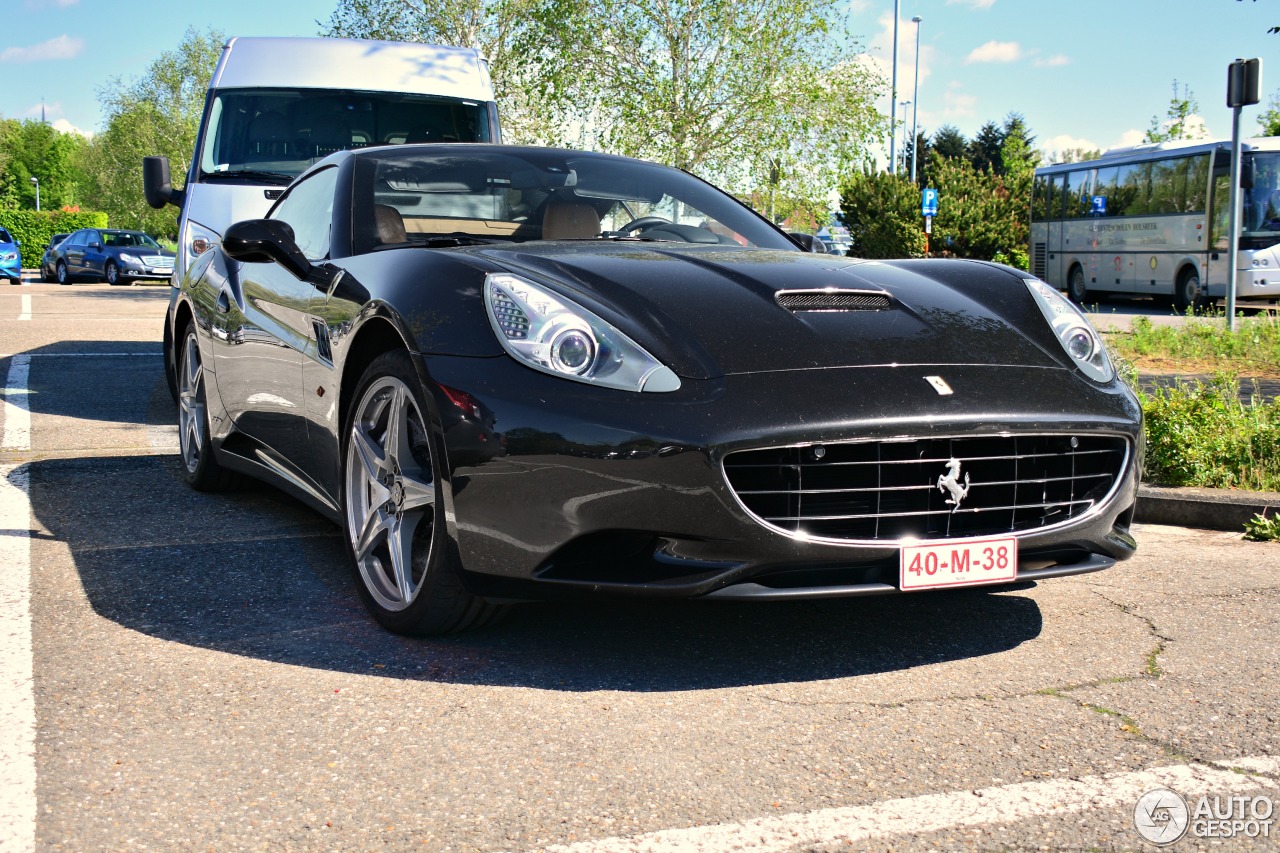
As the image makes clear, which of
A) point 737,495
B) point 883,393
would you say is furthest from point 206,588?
point 883,393

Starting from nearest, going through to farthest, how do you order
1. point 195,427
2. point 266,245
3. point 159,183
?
1. point 266,245
2. point 195,427
3. point 159,183

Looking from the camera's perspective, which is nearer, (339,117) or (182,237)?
(182,237)

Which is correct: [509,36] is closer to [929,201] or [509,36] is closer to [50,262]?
[929,201]

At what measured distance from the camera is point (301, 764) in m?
2.82

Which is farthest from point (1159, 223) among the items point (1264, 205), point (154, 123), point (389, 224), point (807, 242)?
point (154, 123)

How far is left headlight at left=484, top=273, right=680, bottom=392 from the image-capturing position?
3295 millimetres

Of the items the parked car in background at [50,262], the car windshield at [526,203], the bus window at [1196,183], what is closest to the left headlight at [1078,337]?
the car windshield at [526,203]

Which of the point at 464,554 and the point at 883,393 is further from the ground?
the point at 883,393

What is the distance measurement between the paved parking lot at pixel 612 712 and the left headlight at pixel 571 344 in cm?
74

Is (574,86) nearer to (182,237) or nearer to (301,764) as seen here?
(182,237)

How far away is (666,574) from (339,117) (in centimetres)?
771

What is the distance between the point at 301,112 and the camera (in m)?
10.0

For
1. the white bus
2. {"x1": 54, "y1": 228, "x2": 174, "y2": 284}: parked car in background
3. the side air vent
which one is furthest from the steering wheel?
{"x1": 54, "y1": 228, "x2": 174, "y2": 284}: parked car in background

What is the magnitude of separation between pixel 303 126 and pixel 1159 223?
1928 centimetres
